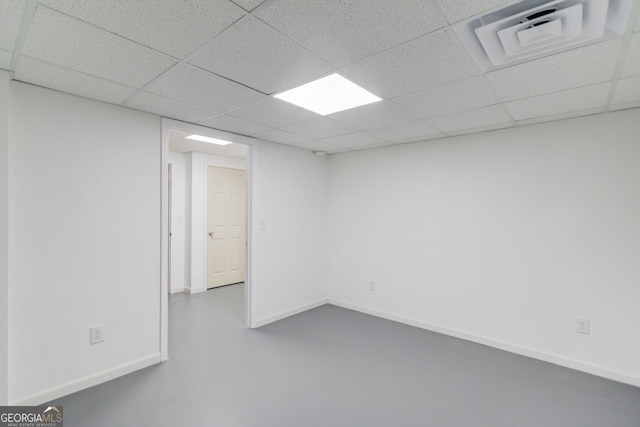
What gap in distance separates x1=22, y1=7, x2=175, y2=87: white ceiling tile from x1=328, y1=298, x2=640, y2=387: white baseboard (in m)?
3.68

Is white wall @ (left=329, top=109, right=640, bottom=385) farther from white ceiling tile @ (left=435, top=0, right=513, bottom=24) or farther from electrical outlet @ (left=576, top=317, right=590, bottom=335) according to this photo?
white ceiling tile @ (left=435, top=0, right=513, bottom=24)

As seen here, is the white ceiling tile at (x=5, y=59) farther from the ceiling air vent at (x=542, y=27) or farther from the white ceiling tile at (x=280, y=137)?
the ceiling air vent at (x=542, y=27)

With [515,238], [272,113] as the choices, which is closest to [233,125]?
[272,113]

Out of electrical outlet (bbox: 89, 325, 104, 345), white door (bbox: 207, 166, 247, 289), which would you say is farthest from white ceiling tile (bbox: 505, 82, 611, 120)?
white door (bbox: 207, 166, 247, 289)

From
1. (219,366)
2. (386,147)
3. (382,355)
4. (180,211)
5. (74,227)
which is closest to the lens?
(74,227)

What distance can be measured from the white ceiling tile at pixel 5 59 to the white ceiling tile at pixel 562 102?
3.37 meters

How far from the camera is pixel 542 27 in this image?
1451 mm

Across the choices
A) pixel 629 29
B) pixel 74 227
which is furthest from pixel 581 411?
pixel 74 227

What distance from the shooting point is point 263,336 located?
3.40m

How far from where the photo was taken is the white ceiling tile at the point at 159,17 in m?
1.28

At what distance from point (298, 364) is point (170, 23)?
107 inches

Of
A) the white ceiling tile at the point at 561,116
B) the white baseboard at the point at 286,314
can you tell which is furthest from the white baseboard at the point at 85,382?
the white ceiling tile at the point at 561,116

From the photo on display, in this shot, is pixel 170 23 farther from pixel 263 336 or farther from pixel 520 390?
pixel 520 390

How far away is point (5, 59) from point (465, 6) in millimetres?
2526
